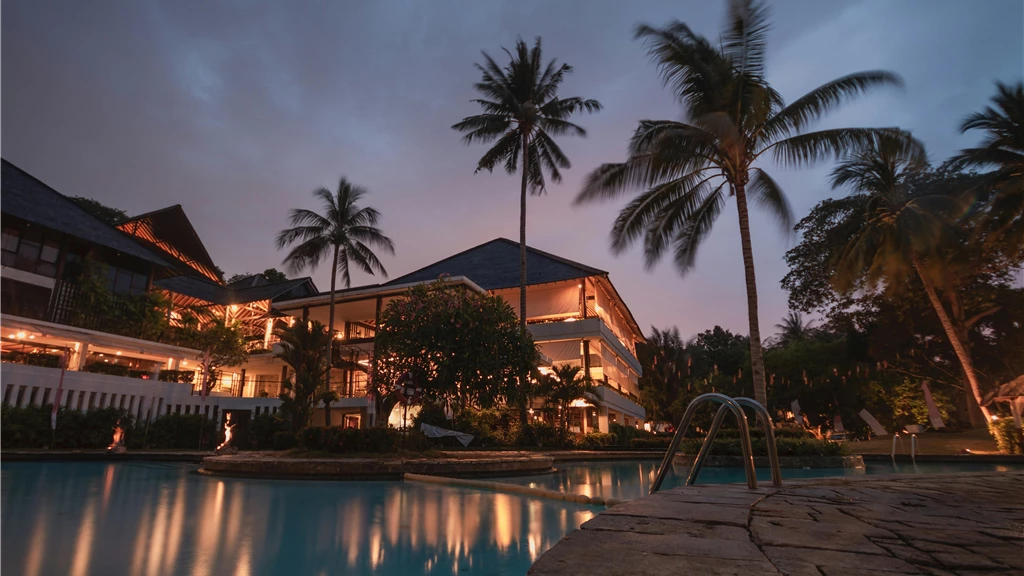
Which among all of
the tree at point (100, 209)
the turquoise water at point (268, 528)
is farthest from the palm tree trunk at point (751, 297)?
the tree at point (100, 209)

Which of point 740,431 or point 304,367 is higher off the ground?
point 304,367

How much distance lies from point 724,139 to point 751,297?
4056 millimetres

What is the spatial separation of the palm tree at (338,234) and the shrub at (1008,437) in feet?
87.2

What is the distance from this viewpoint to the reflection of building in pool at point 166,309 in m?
19.7

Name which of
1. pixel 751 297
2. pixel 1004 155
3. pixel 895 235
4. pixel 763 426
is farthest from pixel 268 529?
pixel 1004 155

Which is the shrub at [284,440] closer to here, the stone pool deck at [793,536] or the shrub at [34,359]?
the shrub at [34,359]

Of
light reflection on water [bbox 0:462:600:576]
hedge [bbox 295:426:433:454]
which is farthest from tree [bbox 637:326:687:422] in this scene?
light reflection on water [bbox 0:462:600:576]

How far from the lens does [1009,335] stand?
26062 millimetres

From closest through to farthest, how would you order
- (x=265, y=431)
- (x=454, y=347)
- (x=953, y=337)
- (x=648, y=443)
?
(x=454, y=347) < (x=265, y=431) < (x=953, y=337) < (x=648, y=443)

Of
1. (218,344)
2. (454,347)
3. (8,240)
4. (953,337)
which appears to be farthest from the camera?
(218,344)

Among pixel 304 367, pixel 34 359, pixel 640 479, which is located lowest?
pixel 640 479

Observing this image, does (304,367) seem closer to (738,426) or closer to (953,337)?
(738,426)

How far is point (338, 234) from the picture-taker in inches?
1119

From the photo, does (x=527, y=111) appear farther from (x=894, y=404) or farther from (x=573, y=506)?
(x=894, y=404)
